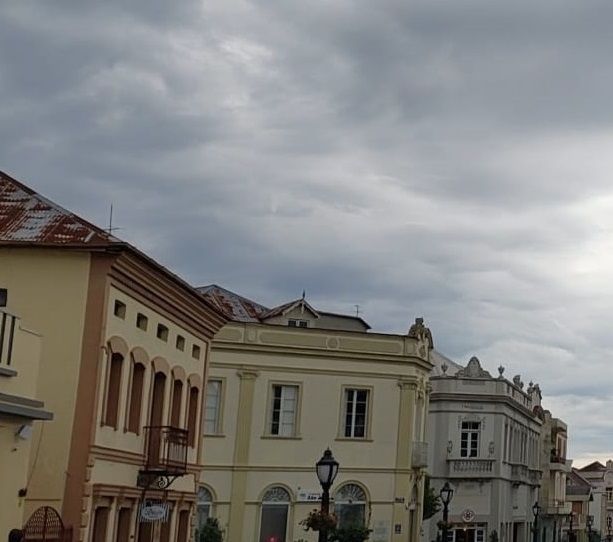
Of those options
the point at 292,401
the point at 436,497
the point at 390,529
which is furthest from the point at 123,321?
the point at 436,497

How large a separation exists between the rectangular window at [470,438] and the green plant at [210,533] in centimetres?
2256

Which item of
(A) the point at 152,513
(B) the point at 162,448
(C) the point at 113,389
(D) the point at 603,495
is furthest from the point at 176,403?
(D) the point at 603,495

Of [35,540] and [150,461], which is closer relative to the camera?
[35,540]

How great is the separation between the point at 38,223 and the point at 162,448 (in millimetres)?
7161

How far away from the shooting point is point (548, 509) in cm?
8419

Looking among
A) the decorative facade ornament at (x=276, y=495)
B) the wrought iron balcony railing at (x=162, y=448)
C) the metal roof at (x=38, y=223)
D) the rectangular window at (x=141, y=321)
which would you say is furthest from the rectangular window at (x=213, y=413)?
the metal roof at (x=38, y=223)

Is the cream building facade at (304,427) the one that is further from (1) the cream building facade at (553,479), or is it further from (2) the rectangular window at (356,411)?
(1) the cream building facade at (553,479)

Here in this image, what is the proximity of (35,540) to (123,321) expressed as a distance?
18.4ft

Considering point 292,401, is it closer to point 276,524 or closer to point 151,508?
point 276,524

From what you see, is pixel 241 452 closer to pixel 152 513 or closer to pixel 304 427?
pixel 304 427

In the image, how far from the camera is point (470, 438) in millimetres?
62438

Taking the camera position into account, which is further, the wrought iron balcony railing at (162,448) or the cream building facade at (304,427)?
the cream building facade at (304,427)

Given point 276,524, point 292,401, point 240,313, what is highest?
point 240,313

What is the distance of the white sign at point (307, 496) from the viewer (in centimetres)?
4497
